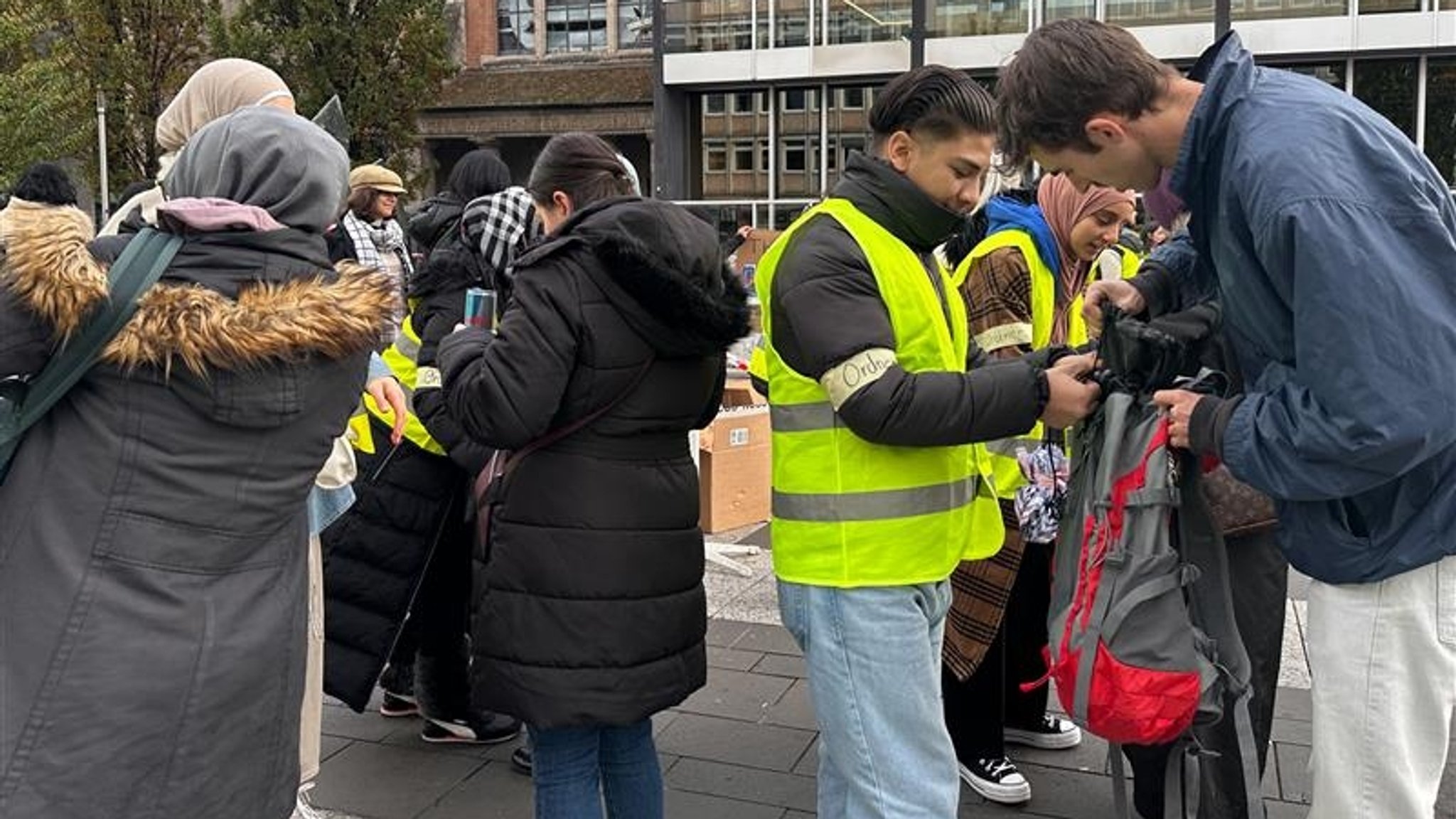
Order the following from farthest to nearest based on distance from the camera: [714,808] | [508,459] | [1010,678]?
[1010,678], [714,808], [508,459]

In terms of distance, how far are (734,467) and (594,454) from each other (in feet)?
14.2

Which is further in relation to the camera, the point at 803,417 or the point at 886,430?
the point at 803,417

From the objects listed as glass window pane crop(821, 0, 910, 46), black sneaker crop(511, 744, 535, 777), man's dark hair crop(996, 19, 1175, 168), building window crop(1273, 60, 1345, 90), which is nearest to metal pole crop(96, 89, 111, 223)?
glass window pane crop(821, 0, 910, 46)

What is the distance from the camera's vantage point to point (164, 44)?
770 inches

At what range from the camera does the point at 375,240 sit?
23.3 ft

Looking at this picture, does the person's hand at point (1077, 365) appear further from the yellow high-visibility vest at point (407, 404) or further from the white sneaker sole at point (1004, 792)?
the yellow high-visibility vest at point (407, 404)

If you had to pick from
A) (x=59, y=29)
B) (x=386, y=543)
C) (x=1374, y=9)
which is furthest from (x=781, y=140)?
(x=386, y=543)

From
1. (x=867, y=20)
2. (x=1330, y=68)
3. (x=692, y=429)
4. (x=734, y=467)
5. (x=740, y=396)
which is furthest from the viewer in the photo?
(x=867, y=20)

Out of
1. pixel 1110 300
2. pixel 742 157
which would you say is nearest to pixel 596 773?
pixel 1110 300

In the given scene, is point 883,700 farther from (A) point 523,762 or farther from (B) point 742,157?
(B) point 742,157

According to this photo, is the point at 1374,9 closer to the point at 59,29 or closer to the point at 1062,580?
the point at 59,29

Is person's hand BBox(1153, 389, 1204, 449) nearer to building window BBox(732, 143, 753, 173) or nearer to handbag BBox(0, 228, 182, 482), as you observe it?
handbag BBox(0, 228, 182, 482)

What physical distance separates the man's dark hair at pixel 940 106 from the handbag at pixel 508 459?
2.38ft

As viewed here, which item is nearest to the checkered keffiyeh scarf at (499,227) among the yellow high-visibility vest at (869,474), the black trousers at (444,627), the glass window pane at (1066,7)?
the black trousers at (444,627)
